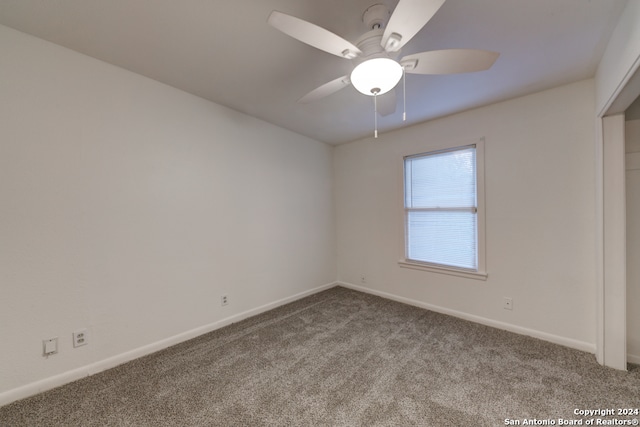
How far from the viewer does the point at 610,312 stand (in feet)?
6.08


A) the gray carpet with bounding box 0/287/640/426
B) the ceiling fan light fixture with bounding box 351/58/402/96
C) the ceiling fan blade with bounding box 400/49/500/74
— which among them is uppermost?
the ceiling fan blade with bounding box 400/49/500/74

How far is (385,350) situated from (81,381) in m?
2.33

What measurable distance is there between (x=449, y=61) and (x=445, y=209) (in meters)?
1.96

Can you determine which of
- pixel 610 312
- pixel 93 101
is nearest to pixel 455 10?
pixel 610 312

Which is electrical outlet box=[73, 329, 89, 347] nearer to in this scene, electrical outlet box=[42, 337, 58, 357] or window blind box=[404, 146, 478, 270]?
electrical outlet box=[42, 337, 58, 357]

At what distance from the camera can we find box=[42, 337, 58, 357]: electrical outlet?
1.66m

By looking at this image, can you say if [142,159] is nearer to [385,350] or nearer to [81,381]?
[81,381]

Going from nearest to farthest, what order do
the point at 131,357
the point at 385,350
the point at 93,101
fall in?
1. the point at 93,101
2. the point at 131,357
3. the point at 385,350

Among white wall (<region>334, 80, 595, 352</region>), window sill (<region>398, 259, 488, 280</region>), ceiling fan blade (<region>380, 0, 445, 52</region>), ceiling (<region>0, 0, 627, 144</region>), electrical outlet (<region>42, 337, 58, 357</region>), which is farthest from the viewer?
window sill (<region>398, 259, 488, 280</region>)

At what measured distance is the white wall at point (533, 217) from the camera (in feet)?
6.92

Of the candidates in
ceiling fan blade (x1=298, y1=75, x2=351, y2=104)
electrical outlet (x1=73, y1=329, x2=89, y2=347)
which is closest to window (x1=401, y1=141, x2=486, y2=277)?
ceiling fan blade (x1=298, y1=75, x2=351, y2=104)

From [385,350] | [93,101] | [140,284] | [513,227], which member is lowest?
[385,350]

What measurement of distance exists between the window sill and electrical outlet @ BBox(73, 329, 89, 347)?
10.5 ft

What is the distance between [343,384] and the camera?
174cm
